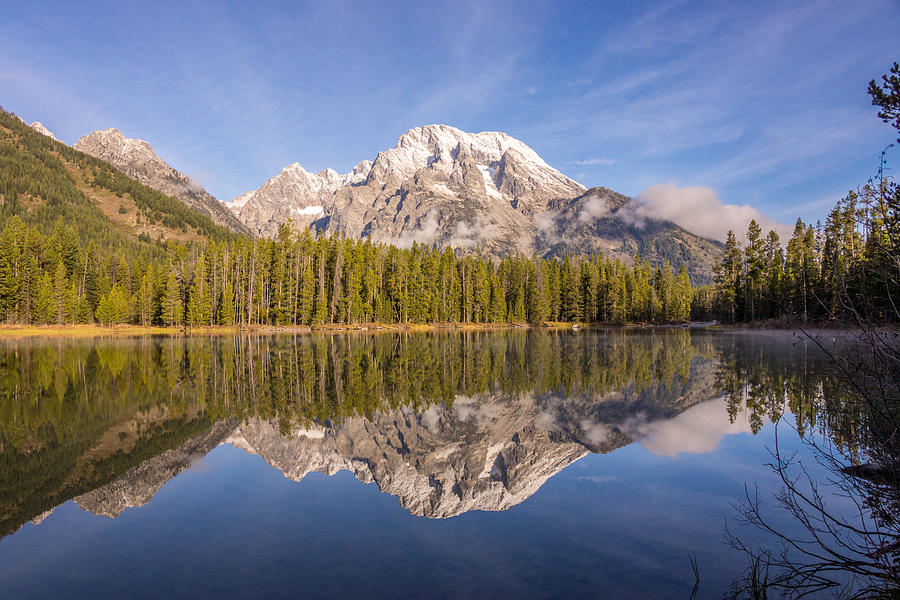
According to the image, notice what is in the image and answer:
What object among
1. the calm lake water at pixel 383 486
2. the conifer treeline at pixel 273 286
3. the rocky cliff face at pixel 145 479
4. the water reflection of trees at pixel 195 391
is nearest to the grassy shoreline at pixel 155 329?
the conifer treeline at pixel 273 286

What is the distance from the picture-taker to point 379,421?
17000 millimetres

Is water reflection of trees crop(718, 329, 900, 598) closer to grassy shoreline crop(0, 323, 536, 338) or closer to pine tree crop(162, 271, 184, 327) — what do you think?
grassy shoreline crop(0, 323, 536, 338)

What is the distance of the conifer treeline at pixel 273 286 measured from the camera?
89.5 m

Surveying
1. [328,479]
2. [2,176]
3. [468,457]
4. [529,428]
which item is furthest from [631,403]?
[2,176]

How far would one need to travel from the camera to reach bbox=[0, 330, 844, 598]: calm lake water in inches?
286

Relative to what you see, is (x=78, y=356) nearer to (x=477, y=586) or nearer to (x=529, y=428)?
(x=529, y=428)

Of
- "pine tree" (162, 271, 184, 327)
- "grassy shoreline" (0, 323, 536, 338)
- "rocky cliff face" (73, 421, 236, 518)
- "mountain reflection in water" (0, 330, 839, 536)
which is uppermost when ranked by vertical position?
"pine tree" (162, 271, 184, 327)

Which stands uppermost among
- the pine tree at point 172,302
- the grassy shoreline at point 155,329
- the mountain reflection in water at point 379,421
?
the pine tree at point 172,302

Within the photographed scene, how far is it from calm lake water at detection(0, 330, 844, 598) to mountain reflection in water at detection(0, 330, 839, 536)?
91mm

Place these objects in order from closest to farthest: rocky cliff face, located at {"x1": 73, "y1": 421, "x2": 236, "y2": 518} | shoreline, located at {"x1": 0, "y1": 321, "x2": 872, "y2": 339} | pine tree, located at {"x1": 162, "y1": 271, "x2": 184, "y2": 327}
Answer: rocky cliff face, located at {"x1": 73, "y1": 421, "x2": 236, "y2": 518}
shoreline, located at {"x1": 0, "y1": 321, "x2": 872, "y2": 339}
pine tree, located at {"x1": 162, "y1": 271, "x2": 184, "y2": 327}

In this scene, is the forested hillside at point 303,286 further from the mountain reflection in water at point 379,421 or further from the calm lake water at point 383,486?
the calm lake water at point 383,486

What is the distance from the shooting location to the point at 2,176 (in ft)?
596

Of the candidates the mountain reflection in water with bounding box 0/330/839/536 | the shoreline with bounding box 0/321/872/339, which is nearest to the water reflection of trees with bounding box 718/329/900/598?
the mountain reflection in water with bounding box 0/330/839/536

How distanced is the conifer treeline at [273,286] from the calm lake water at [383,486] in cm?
7218
